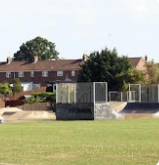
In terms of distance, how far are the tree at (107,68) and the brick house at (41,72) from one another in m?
26.1

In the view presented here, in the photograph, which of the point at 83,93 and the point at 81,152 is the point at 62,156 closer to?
A: the point at 81,152

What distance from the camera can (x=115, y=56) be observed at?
297ft

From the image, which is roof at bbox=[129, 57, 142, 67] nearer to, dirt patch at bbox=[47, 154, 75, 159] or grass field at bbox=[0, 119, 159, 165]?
grass field at bbox=[0, 119, 159, 165]

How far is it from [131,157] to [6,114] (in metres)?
40.8

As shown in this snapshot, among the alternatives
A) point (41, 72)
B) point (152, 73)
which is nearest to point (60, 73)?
point (41, 72)

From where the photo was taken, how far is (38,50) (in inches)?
5930

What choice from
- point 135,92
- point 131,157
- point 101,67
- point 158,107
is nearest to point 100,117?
point 158,107

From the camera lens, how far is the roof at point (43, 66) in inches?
4668

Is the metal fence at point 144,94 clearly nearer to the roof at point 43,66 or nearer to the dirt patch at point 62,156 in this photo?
the dirt patch at point 62,156

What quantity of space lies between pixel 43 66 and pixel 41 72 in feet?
5.47

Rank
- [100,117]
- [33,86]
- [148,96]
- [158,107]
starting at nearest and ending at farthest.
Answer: [100,117], [158,107], [148,96], [33,86]

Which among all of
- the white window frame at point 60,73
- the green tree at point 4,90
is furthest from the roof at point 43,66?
the green tree at point 4,90

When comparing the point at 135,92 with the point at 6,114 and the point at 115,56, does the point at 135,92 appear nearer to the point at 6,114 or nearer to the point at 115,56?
the point at 6,114

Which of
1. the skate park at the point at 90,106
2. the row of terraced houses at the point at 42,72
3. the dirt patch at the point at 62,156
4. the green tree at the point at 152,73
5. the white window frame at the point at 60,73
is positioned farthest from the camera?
the white window frame at the point at 60,73
